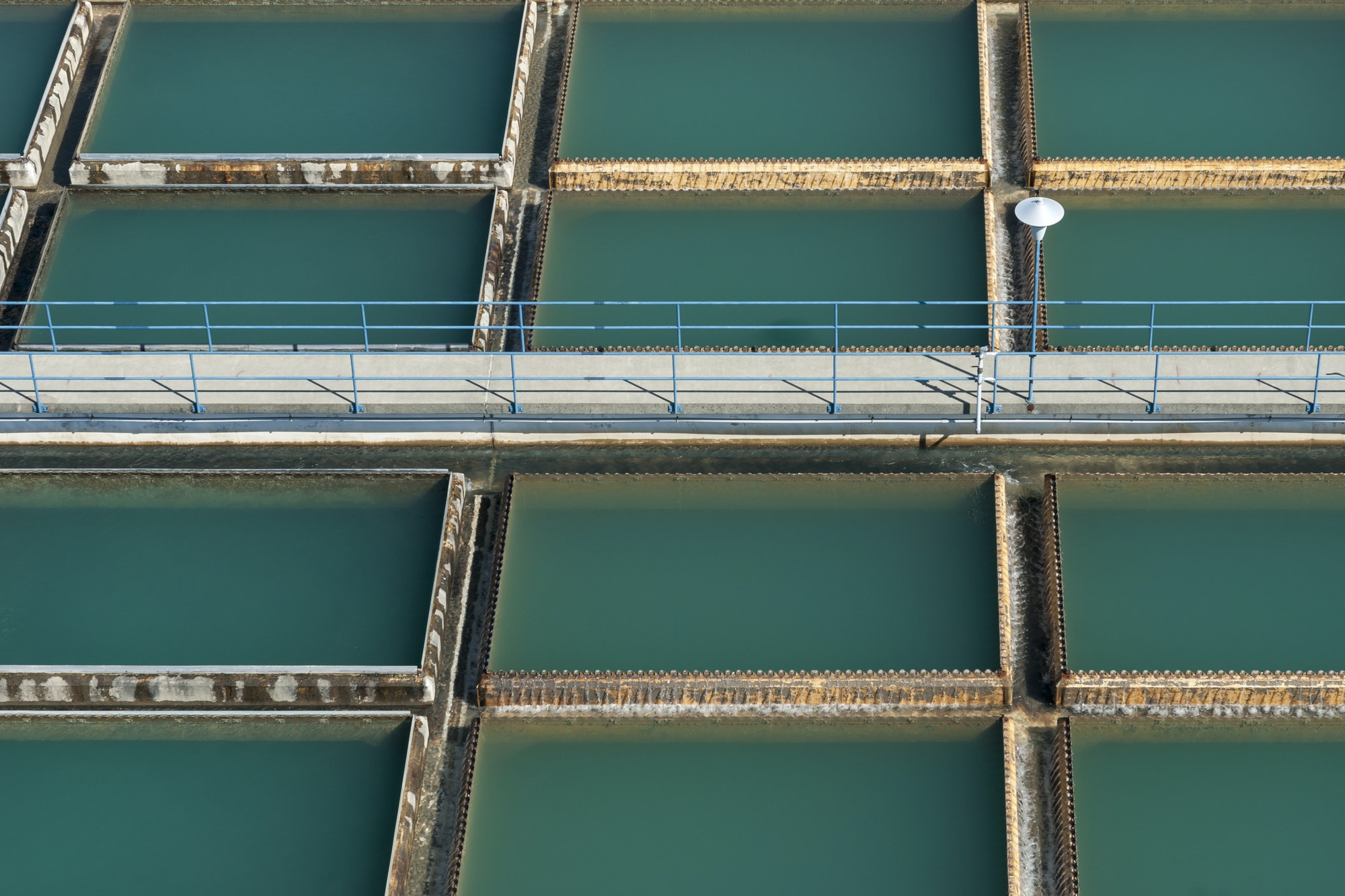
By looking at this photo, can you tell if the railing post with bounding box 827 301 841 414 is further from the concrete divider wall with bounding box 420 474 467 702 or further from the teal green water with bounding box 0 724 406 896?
the teal green water with bounding box 0 724 406 896

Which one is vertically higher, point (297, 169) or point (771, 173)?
point (771, 173)

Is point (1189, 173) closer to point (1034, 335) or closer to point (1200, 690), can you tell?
point (1034, 335)

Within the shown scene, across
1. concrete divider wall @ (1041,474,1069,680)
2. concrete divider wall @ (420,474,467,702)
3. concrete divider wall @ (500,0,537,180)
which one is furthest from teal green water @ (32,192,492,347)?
concrete divider wall @ (1041,474,1069,680)

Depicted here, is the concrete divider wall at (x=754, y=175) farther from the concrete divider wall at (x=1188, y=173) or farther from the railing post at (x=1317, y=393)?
the railing post at (x=1317, y=393)

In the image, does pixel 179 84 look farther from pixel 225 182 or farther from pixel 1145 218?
pixel 1145 218

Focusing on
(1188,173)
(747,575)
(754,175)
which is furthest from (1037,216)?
(754,175)

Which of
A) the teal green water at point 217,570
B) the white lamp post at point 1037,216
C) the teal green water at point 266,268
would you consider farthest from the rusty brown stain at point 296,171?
the white lamp post at point 1037,216
